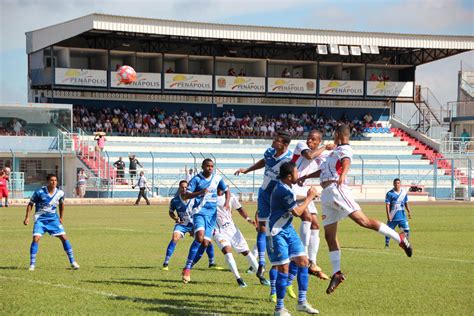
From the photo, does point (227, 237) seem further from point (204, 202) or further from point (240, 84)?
point (240, 84)

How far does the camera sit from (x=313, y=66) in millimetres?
67375

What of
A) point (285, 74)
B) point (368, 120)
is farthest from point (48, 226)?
point (368, 120)

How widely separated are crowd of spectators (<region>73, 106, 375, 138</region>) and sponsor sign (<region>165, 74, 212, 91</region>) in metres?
1.95

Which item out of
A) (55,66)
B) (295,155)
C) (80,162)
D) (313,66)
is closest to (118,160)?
(80,162)

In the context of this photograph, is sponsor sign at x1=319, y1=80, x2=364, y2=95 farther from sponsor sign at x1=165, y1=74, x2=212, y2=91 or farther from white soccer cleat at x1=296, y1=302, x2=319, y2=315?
white soccer cleat at x1=296, y1=302, x2=319, y2=315

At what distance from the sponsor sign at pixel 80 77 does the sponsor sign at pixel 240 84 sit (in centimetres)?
920

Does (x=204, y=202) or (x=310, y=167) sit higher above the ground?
(x=310, y=167)

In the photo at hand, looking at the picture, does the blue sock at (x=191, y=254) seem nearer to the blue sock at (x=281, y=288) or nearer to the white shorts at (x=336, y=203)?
the white shorts at (x=336, y=203)

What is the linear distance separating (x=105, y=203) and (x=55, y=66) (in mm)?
14964

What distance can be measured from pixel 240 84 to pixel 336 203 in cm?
5220

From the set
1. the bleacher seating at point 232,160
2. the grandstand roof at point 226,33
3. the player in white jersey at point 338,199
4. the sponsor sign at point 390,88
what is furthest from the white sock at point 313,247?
the sponsor sign at point 390,88

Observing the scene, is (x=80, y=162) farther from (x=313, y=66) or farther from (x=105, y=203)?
(x=313, y=66)

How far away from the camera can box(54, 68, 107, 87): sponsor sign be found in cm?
5856

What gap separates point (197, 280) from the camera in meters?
15.1
